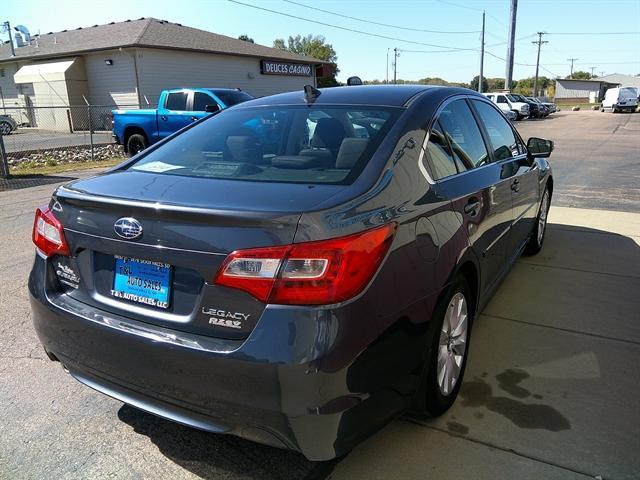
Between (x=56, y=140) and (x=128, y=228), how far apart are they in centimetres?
2142

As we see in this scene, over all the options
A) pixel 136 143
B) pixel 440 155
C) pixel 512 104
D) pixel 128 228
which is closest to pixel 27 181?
Answer: pixel 136 143

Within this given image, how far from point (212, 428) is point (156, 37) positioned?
89.8ft

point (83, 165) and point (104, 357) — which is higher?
point (104, 357)

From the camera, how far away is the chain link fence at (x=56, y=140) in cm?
1535

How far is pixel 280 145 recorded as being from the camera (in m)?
3.02

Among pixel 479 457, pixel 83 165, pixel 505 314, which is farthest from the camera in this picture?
pixel 83 165

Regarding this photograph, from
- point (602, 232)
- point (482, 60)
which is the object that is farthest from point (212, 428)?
point (482, 60)

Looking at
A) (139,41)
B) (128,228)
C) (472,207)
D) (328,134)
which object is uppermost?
(139,41)

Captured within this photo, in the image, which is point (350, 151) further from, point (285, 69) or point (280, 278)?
point (285, 69)

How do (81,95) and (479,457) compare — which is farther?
(81,95)

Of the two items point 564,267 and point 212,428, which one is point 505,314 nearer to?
point 564,267

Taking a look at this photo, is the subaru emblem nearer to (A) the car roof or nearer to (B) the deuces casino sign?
(A) the car roof

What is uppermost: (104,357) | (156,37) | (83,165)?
(156,37)

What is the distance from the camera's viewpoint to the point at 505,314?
13.4ft
